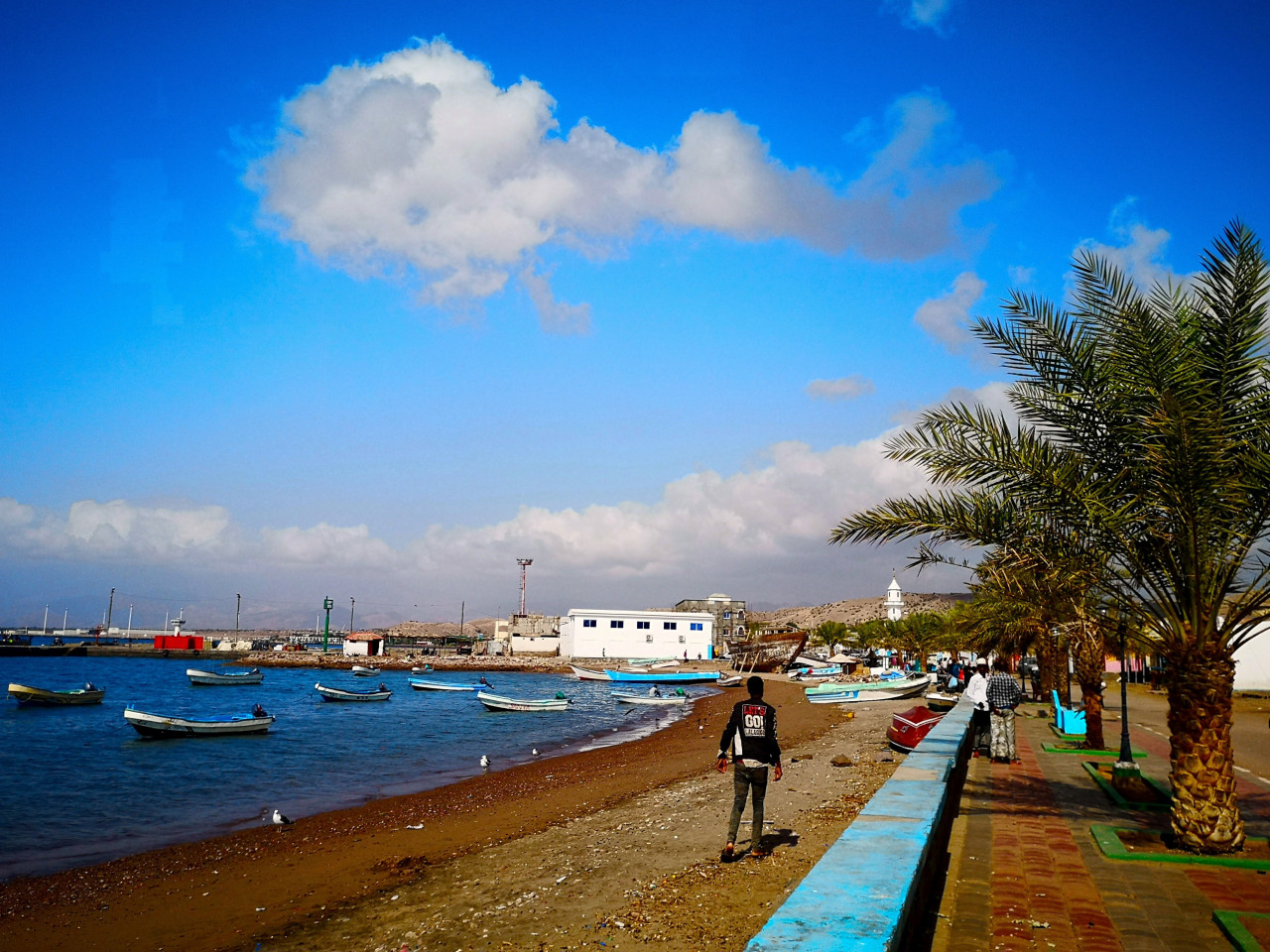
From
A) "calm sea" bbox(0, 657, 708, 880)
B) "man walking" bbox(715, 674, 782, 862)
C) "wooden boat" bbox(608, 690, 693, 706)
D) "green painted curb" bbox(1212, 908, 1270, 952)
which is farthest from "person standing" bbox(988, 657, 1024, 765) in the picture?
"wooden boat" bbox(608, 690, 693, 706)

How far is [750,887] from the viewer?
9492mm

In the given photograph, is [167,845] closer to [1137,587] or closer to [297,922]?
[297,922]

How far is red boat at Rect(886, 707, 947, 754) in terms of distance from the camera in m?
20.0

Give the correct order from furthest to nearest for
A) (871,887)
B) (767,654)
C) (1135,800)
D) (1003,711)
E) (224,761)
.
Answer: (767,654)
(224,761)
(1003,711)
(1135,800)
(871,887)

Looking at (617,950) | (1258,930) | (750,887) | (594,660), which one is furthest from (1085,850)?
(594,660)

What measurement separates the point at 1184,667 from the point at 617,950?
6369mm

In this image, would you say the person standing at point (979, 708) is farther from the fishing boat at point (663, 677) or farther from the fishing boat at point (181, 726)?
the fishing boat at point (663, 677)

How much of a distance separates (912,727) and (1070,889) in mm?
13680

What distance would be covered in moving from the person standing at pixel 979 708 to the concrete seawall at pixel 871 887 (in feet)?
27.3

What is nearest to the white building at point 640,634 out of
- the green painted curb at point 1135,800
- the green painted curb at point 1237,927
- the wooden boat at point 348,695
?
the wooden boat at point 348,695

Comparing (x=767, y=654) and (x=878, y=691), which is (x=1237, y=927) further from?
(x=767, y=654)

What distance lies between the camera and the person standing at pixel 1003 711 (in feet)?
50.0

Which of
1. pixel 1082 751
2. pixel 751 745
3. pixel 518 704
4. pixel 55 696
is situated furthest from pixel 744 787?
pixel 55 696

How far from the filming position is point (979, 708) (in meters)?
15.6
